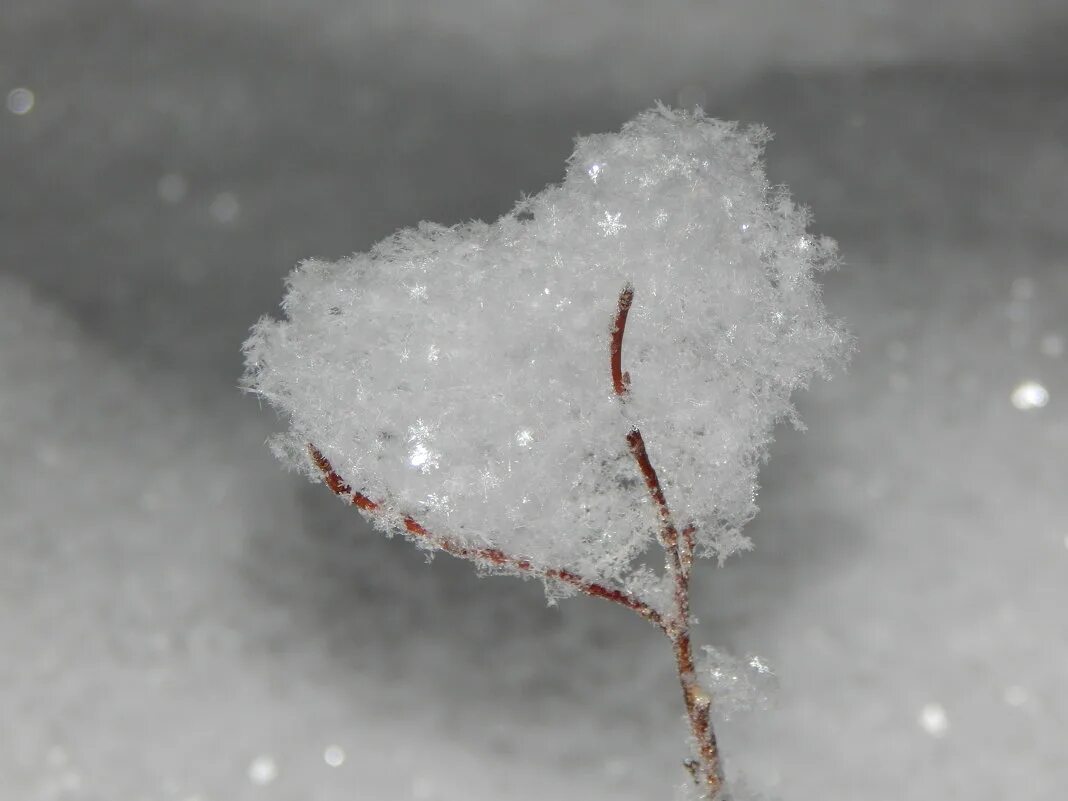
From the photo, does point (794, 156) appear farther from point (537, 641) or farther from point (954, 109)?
point (537, 641)

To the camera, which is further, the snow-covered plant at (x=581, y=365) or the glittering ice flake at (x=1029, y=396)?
the glittering ice flake at (x=1029, y=396)

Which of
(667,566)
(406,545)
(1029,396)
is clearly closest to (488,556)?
(667,566)

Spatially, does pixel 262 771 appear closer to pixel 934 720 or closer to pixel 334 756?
pixel 334 756

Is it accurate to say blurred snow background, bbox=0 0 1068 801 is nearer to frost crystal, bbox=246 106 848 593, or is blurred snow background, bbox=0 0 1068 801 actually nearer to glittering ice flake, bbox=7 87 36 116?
glittering ice flake, bbox=7 87 36 116

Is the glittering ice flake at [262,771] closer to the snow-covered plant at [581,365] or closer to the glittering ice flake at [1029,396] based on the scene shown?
the snow-covered plant at [581,365]

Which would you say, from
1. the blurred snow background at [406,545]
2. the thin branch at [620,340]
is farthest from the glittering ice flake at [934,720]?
the thin branch at [620,340]

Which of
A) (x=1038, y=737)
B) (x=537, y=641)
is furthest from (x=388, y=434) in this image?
(x=1038, y=737)

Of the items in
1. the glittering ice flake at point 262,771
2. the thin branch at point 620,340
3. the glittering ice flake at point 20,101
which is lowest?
the thin branch at point 620,340

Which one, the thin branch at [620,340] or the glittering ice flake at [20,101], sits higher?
the glittering ice flake at [20,101]
